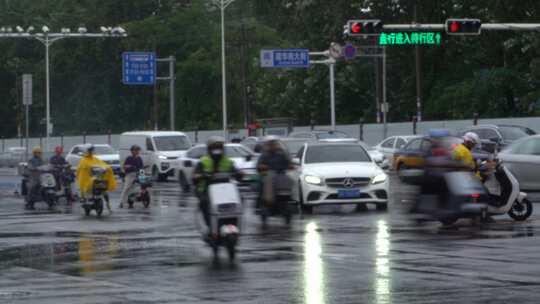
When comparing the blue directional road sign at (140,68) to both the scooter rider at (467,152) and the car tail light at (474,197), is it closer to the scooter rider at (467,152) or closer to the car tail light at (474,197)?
the scooter rider at (467,152)

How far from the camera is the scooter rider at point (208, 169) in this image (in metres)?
17.5

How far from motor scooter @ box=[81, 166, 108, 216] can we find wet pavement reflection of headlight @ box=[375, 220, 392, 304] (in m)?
9.64

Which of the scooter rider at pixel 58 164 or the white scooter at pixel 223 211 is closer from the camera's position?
the white scooter at pixel 223 211

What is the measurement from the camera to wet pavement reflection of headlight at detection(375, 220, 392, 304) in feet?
39.8

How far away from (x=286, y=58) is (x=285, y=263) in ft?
175

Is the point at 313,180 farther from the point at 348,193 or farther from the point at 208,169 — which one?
the point at 208,169

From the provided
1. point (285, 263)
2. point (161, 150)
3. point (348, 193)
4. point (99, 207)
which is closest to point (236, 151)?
point (161, 150)

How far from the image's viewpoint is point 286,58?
68.7 metres

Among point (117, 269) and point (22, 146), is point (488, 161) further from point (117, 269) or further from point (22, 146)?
point (22, 146)

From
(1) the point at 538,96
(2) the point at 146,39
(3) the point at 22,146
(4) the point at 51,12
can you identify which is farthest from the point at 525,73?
(4) the point at 51,12

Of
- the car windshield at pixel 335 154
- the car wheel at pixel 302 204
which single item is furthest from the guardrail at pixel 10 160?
the car wheel at pixel 302 204

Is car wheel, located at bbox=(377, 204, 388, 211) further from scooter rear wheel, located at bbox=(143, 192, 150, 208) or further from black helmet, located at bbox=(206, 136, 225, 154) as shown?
black helmet, located at bbox=(206, 136, 225, 154)

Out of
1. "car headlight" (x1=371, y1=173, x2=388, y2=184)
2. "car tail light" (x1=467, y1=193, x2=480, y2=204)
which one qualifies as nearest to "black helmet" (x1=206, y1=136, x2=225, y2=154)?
"car tail light" (x1=467, y1=193, x2=480, y2=204)

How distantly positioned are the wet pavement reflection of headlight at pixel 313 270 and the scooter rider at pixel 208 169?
1.45 m
